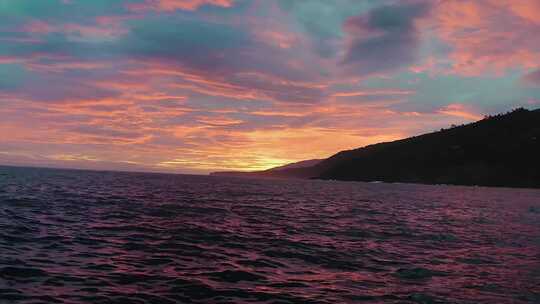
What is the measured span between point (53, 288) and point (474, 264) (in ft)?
62.6

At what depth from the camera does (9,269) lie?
16156mm

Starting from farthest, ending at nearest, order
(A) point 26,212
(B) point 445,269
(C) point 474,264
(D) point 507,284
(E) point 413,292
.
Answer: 1. (A) point 26,212
2. (C) point 474,264
3. (B) point 445,269
4. (D) point 507,284
5. (E) point 413,292

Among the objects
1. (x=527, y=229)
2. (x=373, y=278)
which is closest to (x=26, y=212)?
(x=373, y=278)

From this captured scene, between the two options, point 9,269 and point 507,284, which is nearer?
point 9,269

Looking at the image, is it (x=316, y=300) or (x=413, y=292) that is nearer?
(x=316, y=300)

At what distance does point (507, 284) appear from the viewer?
17.5 meters

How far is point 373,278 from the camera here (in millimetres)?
17766

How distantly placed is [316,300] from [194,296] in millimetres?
4109

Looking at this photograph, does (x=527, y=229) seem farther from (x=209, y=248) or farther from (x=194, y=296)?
(x=194, y=296)

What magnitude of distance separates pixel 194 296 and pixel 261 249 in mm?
9255

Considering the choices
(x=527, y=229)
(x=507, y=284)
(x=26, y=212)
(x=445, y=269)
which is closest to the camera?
(x=507, y=284)

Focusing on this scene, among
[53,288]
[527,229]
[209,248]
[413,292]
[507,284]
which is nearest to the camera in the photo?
[53,288]

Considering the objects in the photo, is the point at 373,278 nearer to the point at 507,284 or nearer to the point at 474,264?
the point at 507,284

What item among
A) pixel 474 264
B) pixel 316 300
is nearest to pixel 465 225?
pixel 474 264
